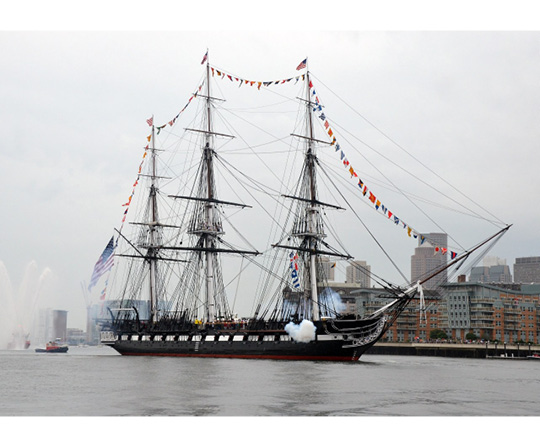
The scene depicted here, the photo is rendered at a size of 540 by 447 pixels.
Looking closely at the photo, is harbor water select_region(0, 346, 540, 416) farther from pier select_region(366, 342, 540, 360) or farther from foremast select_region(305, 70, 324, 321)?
pier select_region(366, 342, 540, 360)

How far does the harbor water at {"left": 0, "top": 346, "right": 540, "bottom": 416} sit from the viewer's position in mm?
35562

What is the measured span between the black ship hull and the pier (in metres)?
76.6

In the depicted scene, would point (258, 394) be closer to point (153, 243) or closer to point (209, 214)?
point (209, 214)

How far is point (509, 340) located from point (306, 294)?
127292mm

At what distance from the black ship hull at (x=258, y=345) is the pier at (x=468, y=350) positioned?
76580 mm

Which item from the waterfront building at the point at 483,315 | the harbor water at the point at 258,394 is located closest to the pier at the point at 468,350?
the waterfront building at the point at 483,315

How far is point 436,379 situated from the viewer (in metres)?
59.4

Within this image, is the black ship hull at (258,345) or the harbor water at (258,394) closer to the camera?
the harbor water at (258,394)

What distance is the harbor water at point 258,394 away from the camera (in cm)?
3556

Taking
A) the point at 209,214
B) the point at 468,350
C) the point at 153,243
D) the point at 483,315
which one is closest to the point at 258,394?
the point at 209,214

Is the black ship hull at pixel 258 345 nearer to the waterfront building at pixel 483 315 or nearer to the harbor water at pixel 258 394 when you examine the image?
the harbor water at pixel 258 394

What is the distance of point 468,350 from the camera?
152500mm

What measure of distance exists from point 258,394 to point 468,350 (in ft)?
392
